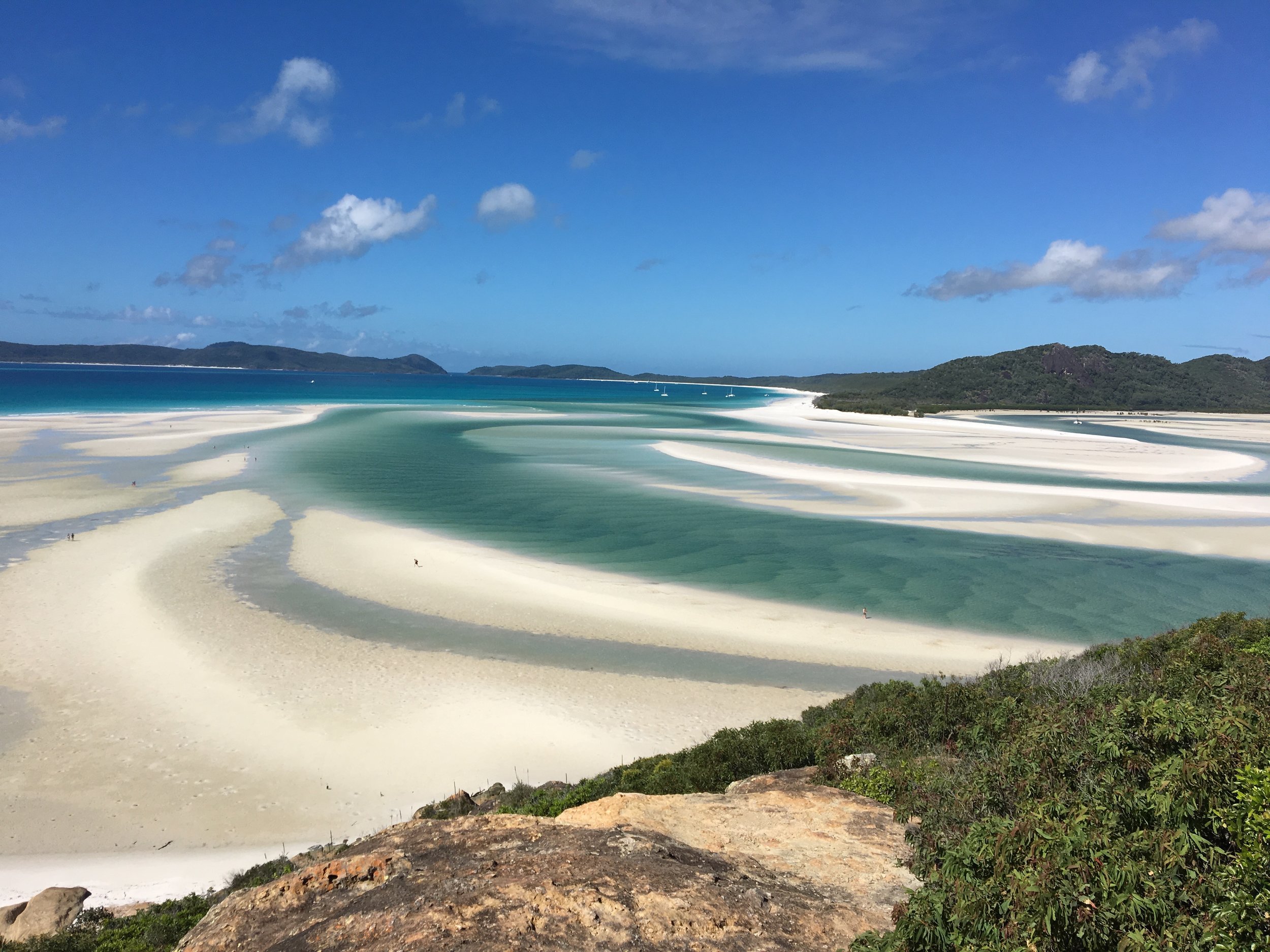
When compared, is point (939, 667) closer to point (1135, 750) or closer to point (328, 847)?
point (1135, 750)

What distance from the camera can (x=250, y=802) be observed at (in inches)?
381

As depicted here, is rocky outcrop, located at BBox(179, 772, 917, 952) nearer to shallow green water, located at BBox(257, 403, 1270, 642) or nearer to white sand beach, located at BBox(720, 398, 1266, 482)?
shallow green water, located at BBox(257, 403, 1270, 642)

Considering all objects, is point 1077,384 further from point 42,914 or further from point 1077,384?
point 42,914

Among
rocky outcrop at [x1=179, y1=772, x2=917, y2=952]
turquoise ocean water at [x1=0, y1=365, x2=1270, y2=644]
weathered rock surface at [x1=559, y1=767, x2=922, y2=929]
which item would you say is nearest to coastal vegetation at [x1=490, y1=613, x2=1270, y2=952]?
weathered rock surface at [x1=559, y1=767, x2=922, y2=929]

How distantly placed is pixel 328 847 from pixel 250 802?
2223 mm

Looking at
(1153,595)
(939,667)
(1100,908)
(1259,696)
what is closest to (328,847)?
(1100,908)

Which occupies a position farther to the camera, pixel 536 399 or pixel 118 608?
pixel 536 399

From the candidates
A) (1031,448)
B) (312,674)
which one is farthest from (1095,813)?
(1031,448)

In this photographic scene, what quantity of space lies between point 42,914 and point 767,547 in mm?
18868

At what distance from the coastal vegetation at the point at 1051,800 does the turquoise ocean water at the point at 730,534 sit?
360 inches

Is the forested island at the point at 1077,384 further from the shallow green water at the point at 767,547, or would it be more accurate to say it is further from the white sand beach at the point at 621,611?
the white sand beach at the point at 621,611

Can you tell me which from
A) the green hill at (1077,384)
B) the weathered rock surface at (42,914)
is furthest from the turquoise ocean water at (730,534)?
the green hill at (1077,384)

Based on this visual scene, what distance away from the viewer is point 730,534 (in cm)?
2448

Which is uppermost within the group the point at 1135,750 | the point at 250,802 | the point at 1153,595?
the point at 1135,750
